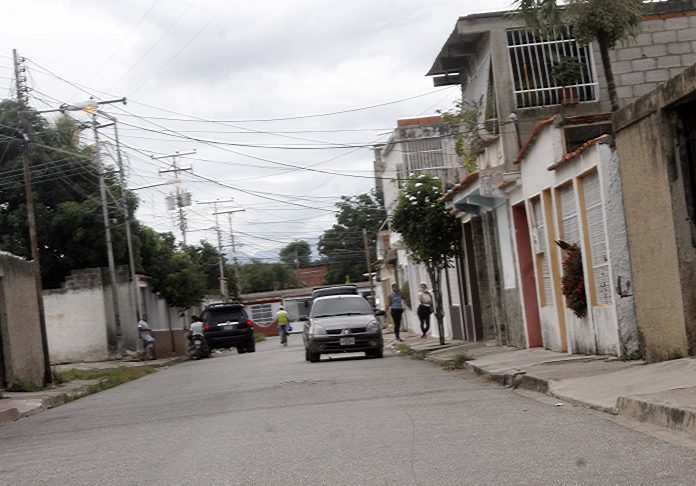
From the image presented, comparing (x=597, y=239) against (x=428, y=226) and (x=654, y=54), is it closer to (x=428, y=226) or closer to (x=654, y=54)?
(x=654, y=54)

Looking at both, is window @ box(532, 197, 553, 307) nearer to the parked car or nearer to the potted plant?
the potted plant

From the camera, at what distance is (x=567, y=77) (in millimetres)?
22484

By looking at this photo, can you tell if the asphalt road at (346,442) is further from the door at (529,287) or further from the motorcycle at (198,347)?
the motorcycle at (198,347)

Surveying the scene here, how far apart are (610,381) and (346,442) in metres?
4.17

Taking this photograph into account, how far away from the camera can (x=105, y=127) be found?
4234 cm

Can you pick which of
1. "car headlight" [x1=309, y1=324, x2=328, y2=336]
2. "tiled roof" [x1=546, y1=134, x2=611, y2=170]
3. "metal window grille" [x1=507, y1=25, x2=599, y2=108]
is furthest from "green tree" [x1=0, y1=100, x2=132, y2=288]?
→ "tiled roof" [x1=546, y1=134, x2=611, y2=170]

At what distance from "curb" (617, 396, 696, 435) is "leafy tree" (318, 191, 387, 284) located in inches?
3453

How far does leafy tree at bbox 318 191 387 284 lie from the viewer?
100250 millimetres

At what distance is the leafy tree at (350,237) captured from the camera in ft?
329

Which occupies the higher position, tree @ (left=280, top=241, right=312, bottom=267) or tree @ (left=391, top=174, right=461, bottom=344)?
tree @ (left=280, top=241, right=312, bottom=267)

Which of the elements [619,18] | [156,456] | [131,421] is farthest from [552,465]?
[619,18]

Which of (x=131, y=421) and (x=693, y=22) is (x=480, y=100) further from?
(x=131, y=421)

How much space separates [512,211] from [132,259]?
75.7 feet

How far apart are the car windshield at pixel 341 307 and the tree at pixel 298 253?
324 ft
